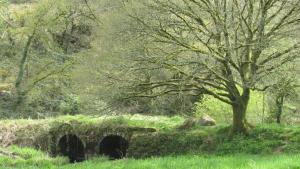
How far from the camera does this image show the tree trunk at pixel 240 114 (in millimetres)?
23364


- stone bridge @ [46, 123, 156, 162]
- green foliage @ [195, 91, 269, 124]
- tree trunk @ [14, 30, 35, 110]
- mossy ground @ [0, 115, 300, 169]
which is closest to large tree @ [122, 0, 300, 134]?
mossy ground @ [0, 115, 300, 169]

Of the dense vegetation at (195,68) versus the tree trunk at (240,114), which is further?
the tree trunk at (240,114)

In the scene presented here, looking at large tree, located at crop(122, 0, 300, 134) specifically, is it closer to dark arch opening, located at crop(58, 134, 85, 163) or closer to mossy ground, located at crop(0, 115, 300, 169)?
mossy ground, located at crop(0, 115, 300, 169)

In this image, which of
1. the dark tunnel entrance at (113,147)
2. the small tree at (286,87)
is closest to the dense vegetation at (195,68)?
the small tree at (286,87)

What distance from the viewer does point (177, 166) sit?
16156 mm

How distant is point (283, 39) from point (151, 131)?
962cm

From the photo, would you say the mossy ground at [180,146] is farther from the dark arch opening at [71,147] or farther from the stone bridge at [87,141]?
the dark arch opening at [71,147]

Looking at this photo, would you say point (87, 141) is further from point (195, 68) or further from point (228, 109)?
point (195, 68)

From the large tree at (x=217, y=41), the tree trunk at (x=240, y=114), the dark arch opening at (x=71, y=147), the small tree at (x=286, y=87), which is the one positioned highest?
the large tree at (x=217, y=41)

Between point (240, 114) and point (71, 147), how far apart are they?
49.6 feet

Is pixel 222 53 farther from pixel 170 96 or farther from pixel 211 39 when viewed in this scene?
pixel 170 96

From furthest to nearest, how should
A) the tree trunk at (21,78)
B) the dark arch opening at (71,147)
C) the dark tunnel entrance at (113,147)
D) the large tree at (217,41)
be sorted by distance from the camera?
the tree trunk at (21,78)
the dark arch opening at (71,147)
the dark tunnel entrance at (113,147)
the large tree at (217,41)

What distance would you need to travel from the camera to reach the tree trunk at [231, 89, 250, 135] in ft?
76.7

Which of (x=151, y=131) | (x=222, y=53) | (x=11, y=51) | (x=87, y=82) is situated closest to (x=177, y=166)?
(x=222, y=53)
